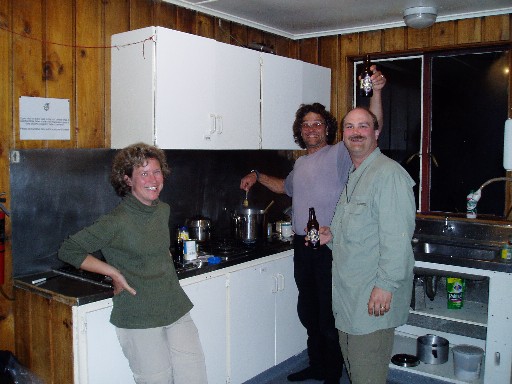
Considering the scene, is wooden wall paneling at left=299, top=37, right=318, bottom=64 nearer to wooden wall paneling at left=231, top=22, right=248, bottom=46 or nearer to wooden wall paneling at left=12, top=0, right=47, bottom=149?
wooden wall paneling at left=231, top=22, right=248, bottom=46

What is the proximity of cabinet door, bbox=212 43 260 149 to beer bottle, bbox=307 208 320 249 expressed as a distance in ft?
1.96

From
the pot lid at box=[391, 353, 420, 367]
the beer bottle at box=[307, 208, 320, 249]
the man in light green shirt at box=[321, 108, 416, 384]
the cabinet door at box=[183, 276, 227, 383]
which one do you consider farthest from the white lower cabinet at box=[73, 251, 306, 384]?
the man in light green shirt at box=[321, 108, 416, 384]

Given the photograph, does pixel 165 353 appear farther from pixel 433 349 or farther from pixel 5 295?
pixel 433 349

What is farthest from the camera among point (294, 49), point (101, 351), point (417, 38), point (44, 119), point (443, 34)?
point (294, 49)

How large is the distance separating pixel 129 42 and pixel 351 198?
4.52 ft

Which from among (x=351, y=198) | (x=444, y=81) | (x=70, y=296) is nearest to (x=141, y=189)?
(x=70, y=296)

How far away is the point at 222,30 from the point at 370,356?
2.27m

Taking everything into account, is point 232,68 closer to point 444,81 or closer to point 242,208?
point 242,208

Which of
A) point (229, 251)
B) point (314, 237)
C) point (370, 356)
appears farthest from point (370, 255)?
point (229, 251)

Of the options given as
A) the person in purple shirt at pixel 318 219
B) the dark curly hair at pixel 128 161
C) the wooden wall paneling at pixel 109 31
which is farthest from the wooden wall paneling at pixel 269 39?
the dark curly hair at pixel 128 161

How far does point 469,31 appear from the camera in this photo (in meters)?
3.33

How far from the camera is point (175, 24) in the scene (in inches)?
119

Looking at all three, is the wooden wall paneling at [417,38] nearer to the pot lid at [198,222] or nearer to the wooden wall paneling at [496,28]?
→ the wooden wall paneling at [496,28]

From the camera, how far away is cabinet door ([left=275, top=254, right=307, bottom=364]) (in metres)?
3.12
